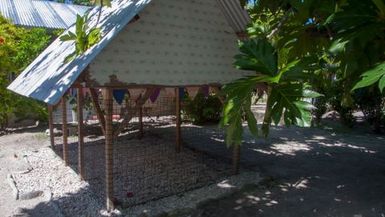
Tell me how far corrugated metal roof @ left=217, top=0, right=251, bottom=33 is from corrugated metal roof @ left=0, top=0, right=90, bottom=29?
10.0 m

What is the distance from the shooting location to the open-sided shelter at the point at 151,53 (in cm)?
509

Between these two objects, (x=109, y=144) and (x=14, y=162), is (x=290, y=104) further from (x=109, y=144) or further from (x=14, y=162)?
(x=14, y=162)

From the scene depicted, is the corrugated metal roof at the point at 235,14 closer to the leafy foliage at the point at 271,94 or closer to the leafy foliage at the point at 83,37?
the leafy foliage at the point at 83,37

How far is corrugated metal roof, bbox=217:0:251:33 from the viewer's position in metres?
6.48

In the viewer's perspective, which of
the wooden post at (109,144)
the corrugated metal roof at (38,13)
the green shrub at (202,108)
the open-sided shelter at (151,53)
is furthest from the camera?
the corrugated metal roof at (38,13)

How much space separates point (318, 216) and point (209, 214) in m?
1.57

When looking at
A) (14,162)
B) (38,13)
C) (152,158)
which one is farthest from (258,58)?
(38,13)

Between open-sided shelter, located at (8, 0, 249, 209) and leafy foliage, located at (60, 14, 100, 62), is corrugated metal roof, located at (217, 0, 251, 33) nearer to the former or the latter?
open-sided shelter, located at (8, 0, 249, 209)

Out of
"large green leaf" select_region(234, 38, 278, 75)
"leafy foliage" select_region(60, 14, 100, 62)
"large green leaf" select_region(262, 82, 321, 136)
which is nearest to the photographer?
"large green leaf" select_region(262, 82, 321, 136)

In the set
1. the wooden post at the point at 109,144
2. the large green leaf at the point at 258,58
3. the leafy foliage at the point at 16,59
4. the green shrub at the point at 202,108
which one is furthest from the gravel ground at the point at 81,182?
the green shrub at the point at 202,108

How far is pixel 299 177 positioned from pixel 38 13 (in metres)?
14.1

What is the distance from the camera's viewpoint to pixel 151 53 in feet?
18.6

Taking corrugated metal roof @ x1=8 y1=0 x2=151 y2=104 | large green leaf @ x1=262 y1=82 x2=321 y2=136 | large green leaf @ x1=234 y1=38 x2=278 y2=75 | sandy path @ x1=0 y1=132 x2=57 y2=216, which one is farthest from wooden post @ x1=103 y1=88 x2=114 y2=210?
large green leaf @ x1=262 y1=82 x2=321 y2=136

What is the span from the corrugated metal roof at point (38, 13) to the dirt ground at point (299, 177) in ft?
17.8
